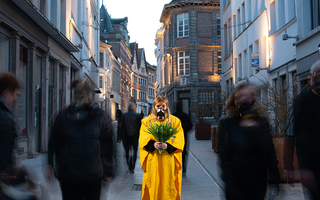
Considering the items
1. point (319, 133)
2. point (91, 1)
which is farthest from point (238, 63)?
point (319, 133)

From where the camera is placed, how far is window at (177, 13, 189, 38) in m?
39.2

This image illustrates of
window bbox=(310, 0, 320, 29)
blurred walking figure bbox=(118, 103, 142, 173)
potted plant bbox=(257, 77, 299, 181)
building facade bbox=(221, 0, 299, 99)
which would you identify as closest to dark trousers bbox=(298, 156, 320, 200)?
potted plant bbox=(257, 77, 299, 181)

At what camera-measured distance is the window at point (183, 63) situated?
39.0 meters

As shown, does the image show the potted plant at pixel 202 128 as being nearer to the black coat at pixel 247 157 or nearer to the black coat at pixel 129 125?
the black coat at pixel 129 125

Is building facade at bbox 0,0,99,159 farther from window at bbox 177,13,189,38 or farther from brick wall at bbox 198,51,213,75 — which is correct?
window at bbox 177,13,189,38

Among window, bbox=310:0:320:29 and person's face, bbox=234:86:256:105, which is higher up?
window, bbox=310:0:320:29

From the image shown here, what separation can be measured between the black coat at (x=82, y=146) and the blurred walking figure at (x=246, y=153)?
120 centimetres

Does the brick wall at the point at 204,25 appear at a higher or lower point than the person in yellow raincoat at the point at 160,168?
higher

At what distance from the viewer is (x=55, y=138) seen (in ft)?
11.4

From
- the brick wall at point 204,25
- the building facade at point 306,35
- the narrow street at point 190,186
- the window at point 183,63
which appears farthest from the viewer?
the window at point 183,63

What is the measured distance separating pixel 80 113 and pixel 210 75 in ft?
116

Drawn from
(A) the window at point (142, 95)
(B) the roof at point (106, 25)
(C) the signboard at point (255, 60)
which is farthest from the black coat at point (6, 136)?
(A) the window at point (142, 95)

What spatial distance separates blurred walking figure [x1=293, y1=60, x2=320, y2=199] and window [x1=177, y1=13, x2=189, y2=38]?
1428 inches

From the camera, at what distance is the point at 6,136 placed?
2869 millimetres
